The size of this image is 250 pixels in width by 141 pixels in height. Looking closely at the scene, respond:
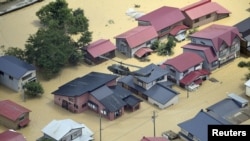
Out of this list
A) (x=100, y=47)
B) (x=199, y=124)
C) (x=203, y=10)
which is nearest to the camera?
(x=199, y=124)

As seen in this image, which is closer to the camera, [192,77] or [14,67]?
[192,77]

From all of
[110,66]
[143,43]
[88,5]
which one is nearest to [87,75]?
[110,66]

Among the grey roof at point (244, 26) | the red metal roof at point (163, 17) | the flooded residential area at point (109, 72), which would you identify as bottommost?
the flooded residential area at point (109, 72)

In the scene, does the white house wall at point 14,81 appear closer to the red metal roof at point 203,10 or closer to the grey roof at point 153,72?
the grey roof at point 153,72

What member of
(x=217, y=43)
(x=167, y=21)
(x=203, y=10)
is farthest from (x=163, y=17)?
(x=217, y=43)

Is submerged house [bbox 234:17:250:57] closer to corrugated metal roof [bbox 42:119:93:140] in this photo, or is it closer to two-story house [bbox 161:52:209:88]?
two-story house [bbox 161:52:209:88]

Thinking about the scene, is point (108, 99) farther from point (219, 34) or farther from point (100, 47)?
point (219, 34)

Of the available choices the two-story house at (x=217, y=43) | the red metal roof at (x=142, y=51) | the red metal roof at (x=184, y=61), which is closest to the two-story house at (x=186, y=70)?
the red metal roof at (x=184, y=61)
